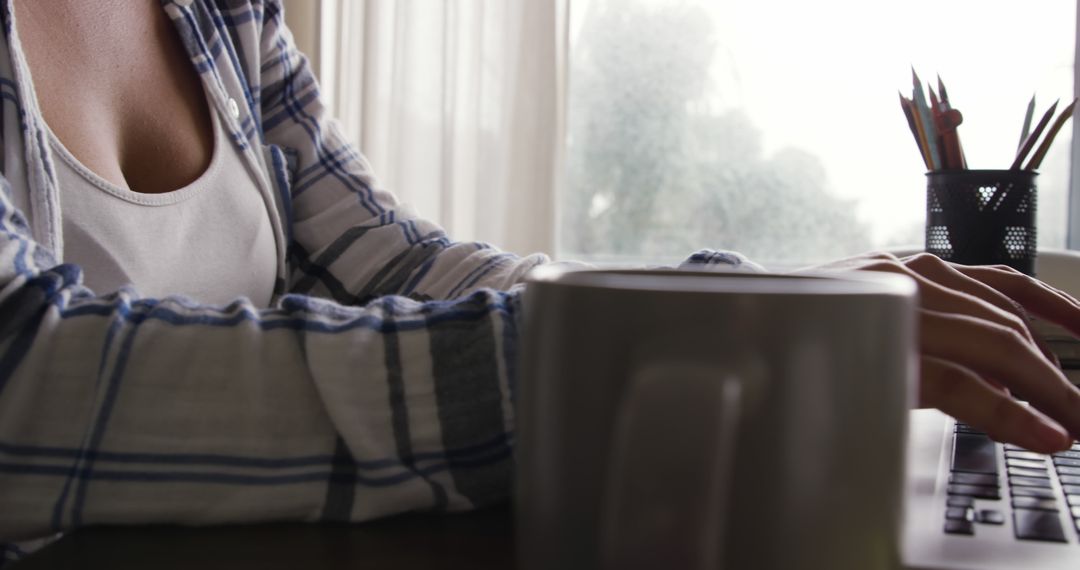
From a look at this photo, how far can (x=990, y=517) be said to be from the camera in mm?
300

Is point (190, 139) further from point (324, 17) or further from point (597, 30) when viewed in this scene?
point (597, 30)

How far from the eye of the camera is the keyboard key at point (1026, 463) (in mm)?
380

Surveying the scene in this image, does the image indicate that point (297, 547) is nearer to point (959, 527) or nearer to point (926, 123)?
point (959, 527)

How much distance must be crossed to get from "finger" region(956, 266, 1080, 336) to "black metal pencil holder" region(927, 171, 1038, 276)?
0.36 metres

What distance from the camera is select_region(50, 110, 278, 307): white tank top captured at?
0.62m

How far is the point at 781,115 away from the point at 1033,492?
6.46ft

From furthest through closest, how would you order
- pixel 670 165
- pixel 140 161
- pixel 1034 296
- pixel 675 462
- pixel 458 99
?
pixel 670 165 < pixel 458 99 < pixel 140 161 < pixel 1034 296 < pixel 675 462

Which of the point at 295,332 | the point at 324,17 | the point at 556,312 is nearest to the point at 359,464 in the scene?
the point at 295,332

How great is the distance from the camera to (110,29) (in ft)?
2.35

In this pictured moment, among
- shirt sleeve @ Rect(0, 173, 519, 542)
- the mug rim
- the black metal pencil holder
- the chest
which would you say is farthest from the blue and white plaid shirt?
the black metal pencil holder

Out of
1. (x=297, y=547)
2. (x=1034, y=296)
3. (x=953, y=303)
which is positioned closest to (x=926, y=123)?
(x=1034, y=296)

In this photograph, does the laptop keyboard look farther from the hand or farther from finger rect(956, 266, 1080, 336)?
finger rect(956, 266, 1080, 336)

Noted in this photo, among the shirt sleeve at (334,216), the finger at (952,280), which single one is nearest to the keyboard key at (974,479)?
the finger at (952,280)

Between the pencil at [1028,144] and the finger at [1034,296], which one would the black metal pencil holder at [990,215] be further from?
the finger at [1034,296]
